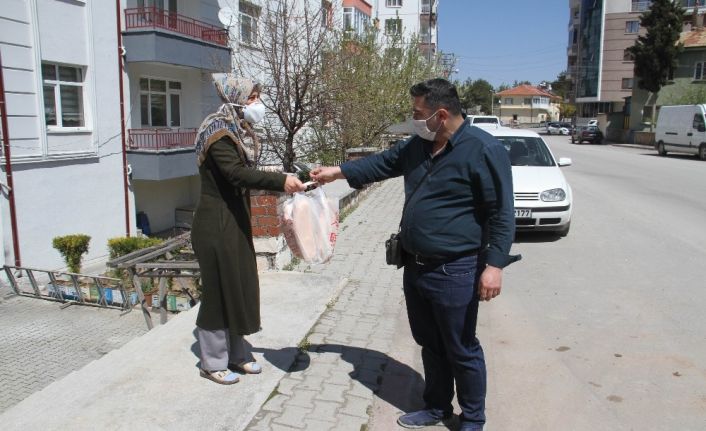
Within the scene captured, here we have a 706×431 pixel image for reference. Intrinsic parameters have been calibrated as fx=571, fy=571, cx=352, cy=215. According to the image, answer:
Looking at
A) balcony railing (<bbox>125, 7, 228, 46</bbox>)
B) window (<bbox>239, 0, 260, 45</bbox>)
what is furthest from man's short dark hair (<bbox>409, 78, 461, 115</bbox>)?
balcony railing (<bbox>125, 7, 228, 46</bbox>)

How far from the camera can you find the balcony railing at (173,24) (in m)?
16.1

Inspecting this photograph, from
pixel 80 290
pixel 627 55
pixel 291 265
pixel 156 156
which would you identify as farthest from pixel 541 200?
pixel 627 55

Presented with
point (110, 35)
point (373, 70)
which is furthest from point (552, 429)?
point (373, 70)

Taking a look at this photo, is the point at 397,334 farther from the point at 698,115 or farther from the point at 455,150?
the point at 698,115

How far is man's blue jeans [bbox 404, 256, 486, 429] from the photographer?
2920 millimetres

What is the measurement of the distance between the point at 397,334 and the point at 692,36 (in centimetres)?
5040

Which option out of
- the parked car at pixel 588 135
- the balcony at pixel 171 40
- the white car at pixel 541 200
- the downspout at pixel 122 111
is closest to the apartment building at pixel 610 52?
the parked car at pixel 588 135

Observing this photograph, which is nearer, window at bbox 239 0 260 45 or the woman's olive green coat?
the woman's olive green coat

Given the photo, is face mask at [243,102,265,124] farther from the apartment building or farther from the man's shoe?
the apartment building

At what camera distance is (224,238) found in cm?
333

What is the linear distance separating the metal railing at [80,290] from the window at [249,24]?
6981 millimetres

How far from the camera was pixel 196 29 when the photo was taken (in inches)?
728

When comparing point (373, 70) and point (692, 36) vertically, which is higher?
point (692, 36)

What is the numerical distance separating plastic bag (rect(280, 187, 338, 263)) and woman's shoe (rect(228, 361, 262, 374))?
761 millimetres
